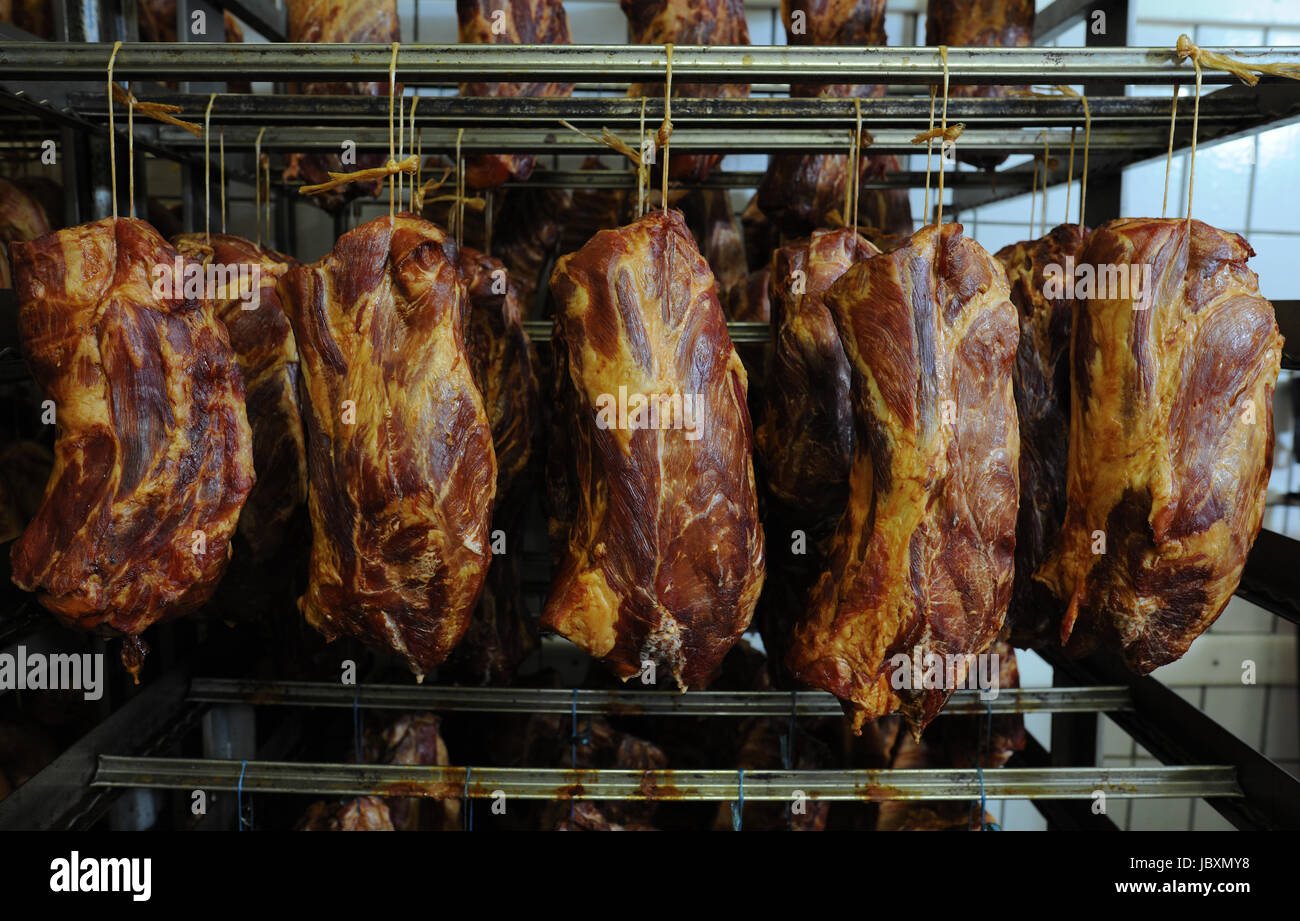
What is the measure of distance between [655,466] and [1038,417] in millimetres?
1076

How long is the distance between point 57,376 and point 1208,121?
9.08ft

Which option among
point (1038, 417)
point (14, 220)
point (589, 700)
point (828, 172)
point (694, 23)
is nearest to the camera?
point (1038, 417)

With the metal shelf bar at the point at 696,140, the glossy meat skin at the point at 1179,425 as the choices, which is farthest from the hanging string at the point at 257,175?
the glossy meat skin at the point at 1179,425

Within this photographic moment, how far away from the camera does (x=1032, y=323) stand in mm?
2273

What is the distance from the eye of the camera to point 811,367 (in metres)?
2.28

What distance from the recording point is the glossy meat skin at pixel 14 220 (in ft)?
9.64

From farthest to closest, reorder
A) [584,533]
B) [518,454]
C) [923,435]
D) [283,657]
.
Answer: [283,657], [518,454], [584,533], [923,435]

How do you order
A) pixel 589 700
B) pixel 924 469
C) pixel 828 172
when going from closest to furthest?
pixel 924 469, pixel 589 700, pixel 828 172

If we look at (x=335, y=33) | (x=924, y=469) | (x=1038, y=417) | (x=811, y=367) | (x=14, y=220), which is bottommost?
(x=924, y=469)

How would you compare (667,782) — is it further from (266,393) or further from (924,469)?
(266,393)

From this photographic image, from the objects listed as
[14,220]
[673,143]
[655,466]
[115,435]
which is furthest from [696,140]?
[14,220]

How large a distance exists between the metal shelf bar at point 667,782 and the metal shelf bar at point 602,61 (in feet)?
5.33

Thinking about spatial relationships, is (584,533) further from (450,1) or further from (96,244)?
(450,1)

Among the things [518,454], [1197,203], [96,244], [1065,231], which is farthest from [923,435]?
[1197,203]
